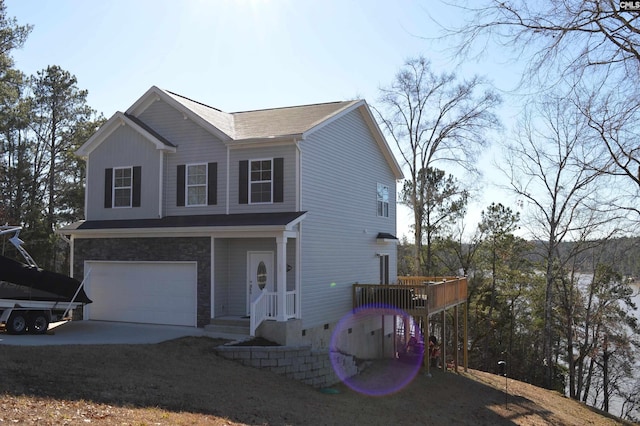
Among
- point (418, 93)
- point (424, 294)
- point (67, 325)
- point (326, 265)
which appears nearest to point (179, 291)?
point (67, 325)

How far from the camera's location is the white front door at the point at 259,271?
16891 millimetres

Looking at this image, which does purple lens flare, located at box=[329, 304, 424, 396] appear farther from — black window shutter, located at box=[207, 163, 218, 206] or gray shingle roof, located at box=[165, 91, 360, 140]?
gray shingle roof, located at box=[165, 91, 360, 140]

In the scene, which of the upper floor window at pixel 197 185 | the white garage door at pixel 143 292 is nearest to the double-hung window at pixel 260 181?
the upper floor window at pixel 197 185

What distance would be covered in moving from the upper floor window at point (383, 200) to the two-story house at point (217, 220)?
2.94m

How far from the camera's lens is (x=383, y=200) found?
2273 centimetres

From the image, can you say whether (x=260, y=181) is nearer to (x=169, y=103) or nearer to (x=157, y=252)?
(x=157, y=252)

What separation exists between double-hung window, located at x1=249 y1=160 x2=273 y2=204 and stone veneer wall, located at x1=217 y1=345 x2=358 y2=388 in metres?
4.78

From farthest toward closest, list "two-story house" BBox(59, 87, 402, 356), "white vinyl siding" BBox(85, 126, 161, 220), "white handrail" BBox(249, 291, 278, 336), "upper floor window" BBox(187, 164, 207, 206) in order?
"white vinyl siding" BBox(85, 126, 161, 220), "upper floor window" BBox(187, 164, 207, 206), "two-story house" BBox(59, 87, 402, 356), "white handrail" BBox(249, 291, 278, 336)

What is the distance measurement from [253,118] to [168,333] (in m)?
8.51

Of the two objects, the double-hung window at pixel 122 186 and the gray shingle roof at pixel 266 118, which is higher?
the gray shingle roof at pixel 266 118

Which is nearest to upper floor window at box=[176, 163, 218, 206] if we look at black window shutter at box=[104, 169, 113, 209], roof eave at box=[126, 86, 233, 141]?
roof eave at box=[126, 86, 233, 141]

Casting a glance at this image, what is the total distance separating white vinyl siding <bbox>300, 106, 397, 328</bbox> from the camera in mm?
16859

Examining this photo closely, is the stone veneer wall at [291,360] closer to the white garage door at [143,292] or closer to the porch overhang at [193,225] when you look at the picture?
the porch overhang at [193,225]

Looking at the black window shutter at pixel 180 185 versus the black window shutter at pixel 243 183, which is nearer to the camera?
the black window shutter at pixel 243 183
